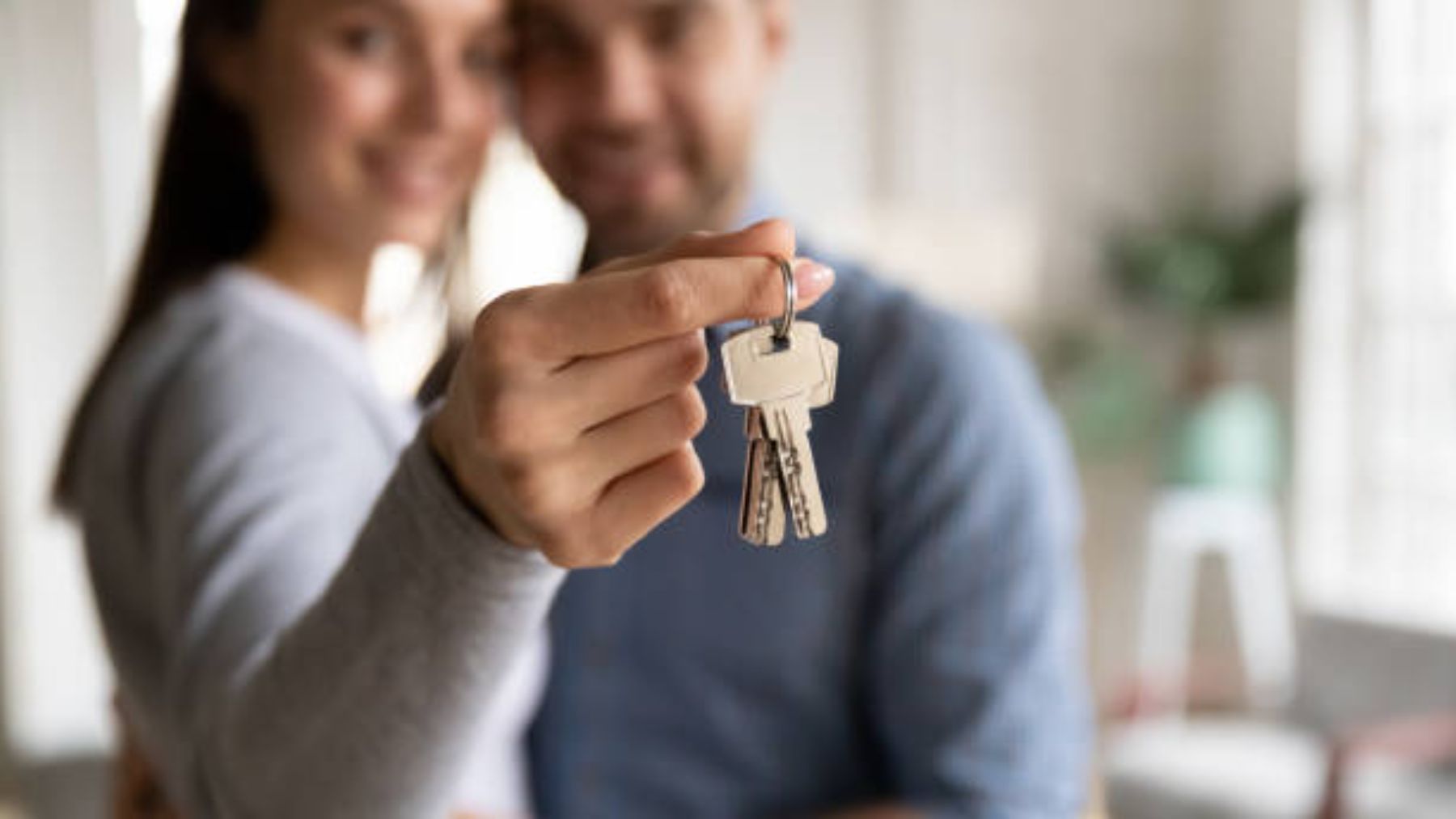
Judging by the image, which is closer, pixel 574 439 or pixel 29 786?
pixel 574 439

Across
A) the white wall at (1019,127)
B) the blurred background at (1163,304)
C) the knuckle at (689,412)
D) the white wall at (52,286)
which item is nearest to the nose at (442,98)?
the knuckle at (689,412)

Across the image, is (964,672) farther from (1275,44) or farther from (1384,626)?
(1275,44)

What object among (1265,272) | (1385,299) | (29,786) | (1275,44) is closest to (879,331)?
(29,786)

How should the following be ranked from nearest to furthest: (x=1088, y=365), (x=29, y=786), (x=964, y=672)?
1. (x=964, y=672)
2. (x=29, y=786)
3. (x=1088, y=365)

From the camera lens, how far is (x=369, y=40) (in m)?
0.27

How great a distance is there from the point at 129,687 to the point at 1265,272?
2630 mm

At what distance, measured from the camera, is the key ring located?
7.4 inches

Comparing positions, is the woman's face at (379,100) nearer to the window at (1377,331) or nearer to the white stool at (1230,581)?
the window at (1377,331)

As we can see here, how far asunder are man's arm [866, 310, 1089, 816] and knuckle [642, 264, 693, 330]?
0.61ft

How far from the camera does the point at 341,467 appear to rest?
338 millimetres

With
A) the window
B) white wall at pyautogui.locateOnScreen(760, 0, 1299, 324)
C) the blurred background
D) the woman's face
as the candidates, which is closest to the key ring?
the woman's face

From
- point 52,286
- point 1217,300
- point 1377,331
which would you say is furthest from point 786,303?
point 1217,300

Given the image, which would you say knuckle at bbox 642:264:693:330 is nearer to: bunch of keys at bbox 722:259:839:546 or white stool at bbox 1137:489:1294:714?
bunch of keys at bbox 722:259:839:546

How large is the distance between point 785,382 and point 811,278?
2cm
